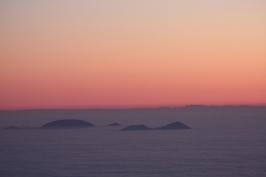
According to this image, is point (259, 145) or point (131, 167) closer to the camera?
point (131, 167)

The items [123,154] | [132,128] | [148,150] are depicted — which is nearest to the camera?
[123,154]

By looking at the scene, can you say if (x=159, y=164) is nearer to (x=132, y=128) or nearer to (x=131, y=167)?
(x=131, y=167)

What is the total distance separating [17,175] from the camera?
1177 inches

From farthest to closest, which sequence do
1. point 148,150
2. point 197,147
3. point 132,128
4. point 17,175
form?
point 132,128 → point 197,147 → point 148,150 → point 17,175

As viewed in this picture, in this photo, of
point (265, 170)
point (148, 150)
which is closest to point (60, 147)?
point (148, 150)

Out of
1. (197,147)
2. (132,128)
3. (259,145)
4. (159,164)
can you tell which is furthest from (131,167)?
(132,128)

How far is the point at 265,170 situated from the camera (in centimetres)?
3100

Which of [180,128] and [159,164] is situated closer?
[159,164]

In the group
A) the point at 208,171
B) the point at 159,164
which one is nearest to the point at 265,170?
the point at 208,171

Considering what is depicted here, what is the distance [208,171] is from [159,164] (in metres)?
4.44

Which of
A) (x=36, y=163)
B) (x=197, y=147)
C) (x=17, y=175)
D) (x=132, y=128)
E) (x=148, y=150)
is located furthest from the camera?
(x=132, y=128)

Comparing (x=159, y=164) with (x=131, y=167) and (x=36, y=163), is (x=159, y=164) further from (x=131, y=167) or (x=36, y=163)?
(x=36, y=163)

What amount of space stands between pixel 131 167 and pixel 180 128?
4648 cm

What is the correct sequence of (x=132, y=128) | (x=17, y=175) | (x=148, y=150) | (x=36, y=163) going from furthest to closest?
(x=132, y=128), (x=148, y=150), (x=36, y=163), (x=17, y=175)
